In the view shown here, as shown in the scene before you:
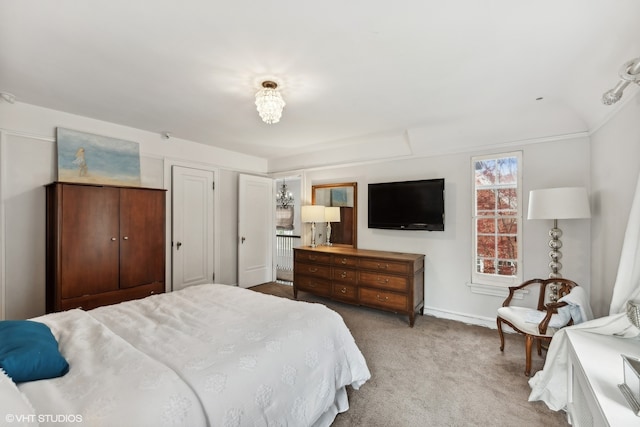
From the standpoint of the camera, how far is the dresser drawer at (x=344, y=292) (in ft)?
12.3

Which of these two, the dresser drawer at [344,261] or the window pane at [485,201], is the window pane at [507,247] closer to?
the window pane at [485,201]

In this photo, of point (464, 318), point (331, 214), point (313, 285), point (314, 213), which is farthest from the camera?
point (331, 214)

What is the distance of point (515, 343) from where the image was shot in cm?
291

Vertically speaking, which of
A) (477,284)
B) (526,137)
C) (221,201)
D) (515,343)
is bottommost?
(515,343)

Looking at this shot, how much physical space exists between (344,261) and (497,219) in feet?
6.55

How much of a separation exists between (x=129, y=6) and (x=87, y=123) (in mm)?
2425

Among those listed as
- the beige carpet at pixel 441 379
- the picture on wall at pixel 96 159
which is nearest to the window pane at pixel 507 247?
the beige carpet at pixel 441 379

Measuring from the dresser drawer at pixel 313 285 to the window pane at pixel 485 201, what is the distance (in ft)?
7.43

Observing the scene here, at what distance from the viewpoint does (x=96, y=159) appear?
3240 mm

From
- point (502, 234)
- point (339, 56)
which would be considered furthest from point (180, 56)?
point (502, 234)

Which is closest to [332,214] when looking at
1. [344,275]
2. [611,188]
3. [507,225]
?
[344,275]

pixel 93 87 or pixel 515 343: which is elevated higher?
pixel 93 87

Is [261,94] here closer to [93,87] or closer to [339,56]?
[339,56]

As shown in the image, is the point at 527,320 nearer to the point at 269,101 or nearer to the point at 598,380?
the point at 598,380
